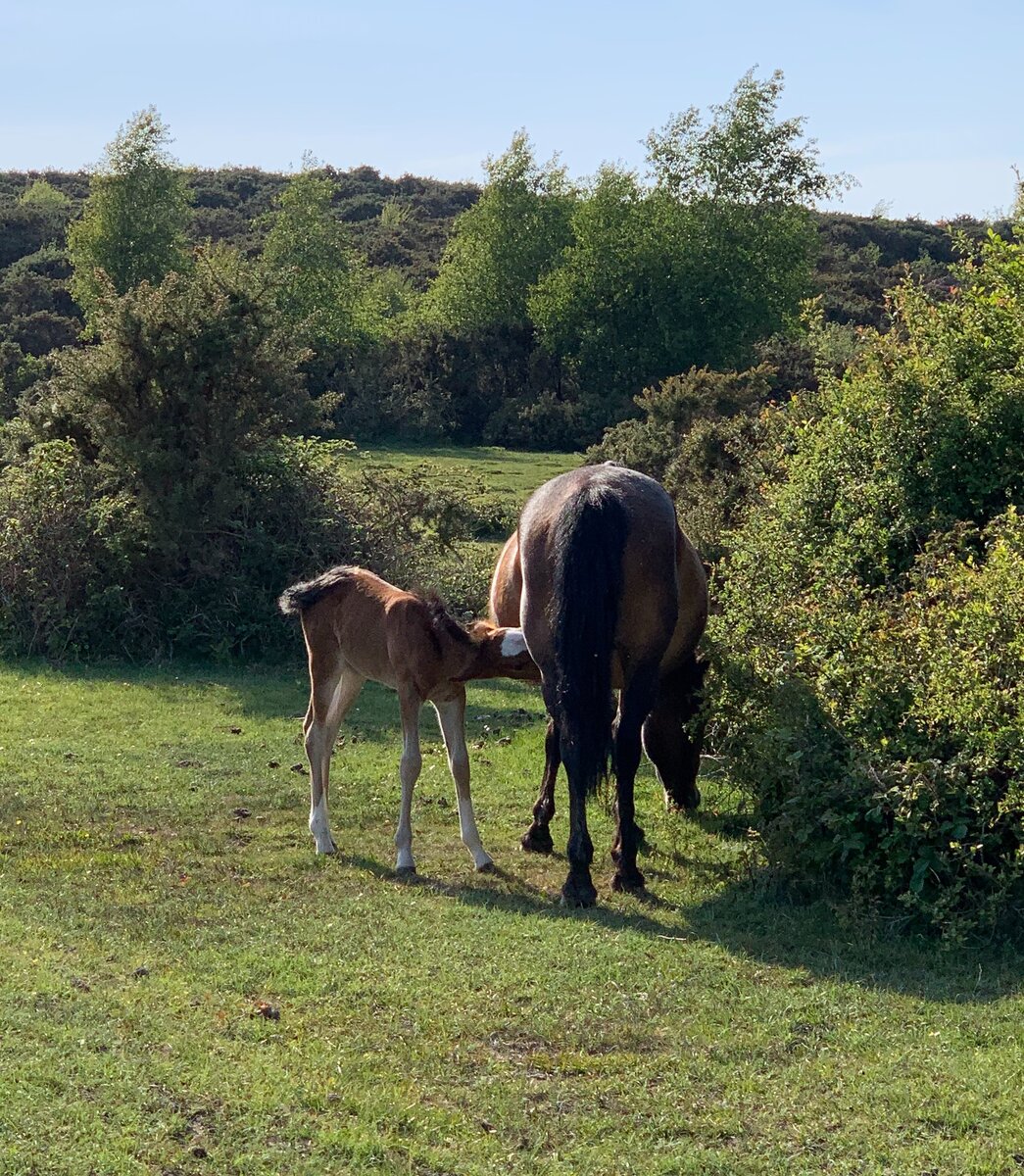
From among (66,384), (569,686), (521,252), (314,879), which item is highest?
(521,252)

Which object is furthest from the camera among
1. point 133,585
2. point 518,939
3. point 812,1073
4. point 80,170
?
point 80,170

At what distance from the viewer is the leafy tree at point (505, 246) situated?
1736 inches

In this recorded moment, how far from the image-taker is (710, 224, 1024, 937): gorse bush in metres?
6.81

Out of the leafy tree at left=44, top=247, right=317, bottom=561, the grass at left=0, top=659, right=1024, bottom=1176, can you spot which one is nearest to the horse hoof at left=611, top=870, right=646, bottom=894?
the grass at left=0, top=659, right=1024, bottom=1176

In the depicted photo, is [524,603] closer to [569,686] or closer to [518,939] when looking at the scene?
[569,686]

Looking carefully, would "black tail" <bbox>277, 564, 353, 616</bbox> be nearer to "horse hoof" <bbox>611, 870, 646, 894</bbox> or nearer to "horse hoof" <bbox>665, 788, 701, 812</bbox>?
"horse hoof" <bbox>611, 870, 646, 894</bbox>

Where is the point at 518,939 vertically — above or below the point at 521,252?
below

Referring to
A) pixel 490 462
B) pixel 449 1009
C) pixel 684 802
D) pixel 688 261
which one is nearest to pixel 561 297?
pixel 688 261

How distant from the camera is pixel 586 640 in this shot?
7.95 meters

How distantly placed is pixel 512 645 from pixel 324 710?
1689 mm

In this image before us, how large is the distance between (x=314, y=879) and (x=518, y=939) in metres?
1.76

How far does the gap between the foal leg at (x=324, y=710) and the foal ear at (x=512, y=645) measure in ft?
4.81

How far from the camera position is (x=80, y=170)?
77688 millimetres

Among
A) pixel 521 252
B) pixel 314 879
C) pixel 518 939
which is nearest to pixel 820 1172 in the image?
pixel 518 939
